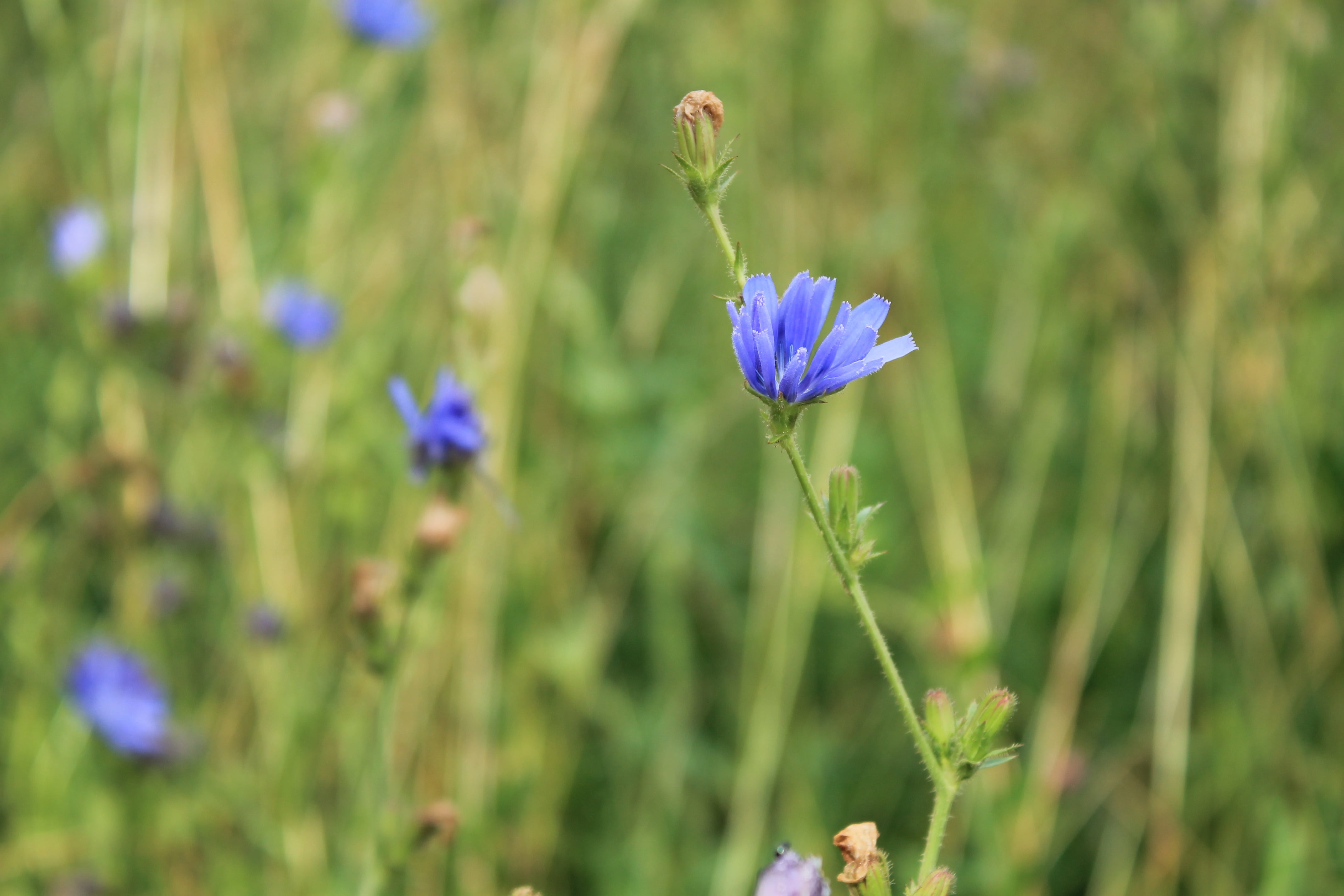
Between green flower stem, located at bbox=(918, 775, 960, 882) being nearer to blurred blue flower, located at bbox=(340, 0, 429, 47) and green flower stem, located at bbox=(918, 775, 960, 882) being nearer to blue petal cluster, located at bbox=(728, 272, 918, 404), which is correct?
blue petal cluster, located at bbox=(728, 272, 918, 404)

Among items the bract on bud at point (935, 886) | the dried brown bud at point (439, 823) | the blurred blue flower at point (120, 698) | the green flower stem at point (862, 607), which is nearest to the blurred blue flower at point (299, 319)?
the blurred blue flower at point (120, 698)

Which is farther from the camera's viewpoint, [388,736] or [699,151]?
[388,736]

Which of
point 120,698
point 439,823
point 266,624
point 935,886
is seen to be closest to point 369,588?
point 439,823

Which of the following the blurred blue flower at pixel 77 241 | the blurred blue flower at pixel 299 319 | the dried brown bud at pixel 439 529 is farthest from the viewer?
the blurred blue flower at pixel 299 319

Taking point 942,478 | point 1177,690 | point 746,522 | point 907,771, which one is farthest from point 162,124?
point 1177,690

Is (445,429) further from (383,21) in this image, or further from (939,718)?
(383,21)

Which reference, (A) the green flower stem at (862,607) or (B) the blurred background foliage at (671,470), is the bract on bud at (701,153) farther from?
(B) the blurred background foliage at (671,470)
